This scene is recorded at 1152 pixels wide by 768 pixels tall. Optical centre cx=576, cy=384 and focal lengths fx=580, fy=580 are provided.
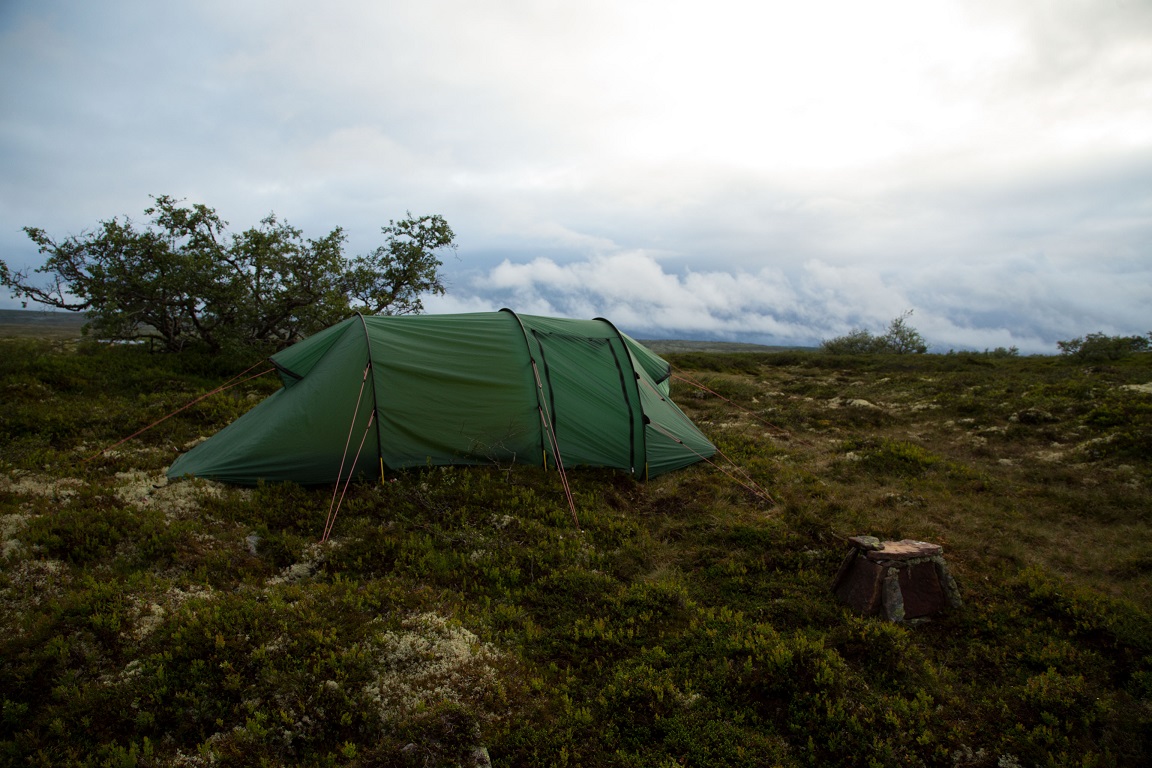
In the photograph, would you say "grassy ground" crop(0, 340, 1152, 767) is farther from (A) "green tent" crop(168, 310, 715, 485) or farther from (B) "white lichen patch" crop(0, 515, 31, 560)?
(A) "green tent" crop(168, 310, 715, 485)

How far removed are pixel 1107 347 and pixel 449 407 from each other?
113 ft

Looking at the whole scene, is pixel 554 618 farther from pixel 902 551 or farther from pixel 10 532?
pixel 10 532

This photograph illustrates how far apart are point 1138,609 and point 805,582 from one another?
3799 mm

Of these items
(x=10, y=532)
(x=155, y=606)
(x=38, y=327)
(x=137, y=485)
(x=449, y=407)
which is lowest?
(x=155, y=606)

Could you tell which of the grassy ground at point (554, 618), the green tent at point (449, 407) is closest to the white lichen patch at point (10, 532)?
the grassy ground at point (554, 618)

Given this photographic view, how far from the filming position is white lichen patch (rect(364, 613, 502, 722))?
17.5 feet

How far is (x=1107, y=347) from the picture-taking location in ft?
96.3

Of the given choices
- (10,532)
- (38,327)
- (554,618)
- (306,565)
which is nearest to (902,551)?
(554,618)

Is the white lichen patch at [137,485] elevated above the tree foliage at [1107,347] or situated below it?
below

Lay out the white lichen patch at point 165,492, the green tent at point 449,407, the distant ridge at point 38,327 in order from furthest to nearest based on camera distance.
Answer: the distant ridge at point 38,327 < the green tent at point 449,407 < the white lichen patch at point 165,492

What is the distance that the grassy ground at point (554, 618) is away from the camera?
16.6ft

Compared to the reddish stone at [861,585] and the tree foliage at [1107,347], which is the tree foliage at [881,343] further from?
the reddish stone at [861,585]

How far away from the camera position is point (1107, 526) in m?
9.91

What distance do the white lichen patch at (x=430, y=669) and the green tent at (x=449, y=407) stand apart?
4.53 meters
